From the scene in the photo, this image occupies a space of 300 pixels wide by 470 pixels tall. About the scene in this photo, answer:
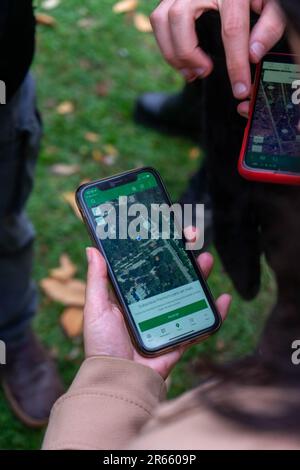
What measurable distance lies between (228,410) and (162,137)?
90.3 inches

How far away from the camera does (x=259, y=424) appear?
84cm

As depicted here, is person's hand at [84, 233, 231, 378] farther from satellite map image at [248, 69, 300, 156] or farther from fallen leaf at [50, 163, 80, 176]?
fallen leaf at [50, 163, 80, 176]

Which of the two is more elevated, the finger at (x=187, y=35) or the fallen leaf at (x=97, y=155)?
the finger at (x=187, y=35)

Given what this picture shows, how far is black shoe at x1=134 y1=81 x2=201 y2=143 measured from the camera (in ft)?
9.68

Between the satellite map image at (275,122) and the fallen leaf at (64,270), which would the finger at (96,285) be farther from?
the fallen leaf at (64,270)

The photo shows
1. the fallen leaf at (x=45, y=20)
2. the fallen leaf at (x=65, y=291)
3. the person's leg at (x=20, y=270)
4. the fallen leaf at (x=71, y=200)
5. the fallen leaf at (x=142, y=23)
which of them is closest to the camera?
the person's leg at (x=20, y=270)

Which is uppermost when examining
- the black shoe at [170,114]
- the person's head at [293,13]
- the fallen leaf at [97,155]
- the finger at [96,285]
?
the person's head at [293,13]

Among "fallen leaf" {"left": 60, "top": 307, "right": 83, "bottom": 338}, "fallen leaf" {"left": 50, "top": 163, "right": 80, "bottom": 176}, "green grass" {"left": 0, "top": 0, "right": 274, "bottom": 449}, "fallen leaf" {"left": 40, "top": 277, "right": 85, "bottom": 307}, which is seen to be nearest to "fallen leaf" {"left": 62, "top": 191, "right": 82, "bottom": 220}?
"green grass" {"left": 0, "top": 0, "right": 274, "bottom": 449}

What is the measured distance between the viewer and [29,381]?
227 centimetres

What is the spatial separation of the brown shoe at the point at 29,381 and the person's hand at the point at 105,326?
2.76ft

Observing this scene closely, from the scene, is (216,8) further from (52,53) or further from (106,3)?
(106,3)

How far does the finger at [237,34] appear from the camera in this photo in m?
1.23

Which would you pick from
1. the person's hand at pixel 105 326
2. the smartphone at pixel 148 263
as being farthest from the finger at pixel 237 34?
the person's hand at pixel 105 326

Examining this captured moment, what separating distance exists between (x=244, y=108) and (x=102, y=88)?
1.87 metres
